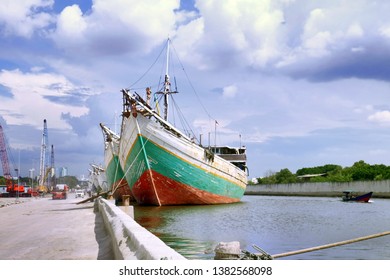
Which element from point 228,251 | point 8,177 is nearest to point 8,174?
point 8,177

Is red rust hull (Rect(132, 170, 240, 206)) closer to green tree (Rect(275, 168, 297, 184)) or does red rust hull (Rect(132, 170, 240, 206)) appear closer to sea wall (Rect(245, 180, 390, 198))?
sea wall (Rect(245, 180, 390, 198))

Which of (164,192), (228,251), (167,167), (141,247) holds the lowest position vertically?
(228,251)

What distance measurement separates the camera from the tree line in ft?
243

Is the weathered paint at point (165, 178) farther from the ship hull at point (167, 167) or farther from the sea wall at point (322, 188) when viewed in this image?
the sea wall at point (322, 188)

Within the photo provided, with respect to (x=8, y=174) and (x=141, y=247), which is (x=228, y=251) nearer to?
(x=141, y=247)

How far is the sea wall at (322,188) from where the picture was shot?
210ft

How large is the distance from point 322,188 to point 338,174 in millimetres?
11575

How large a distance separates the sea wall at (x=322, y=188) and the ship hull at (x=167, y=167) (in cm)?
3631

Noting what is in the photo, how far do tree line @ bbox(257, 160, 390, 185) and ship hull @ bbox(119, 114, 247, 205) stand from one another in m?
42.7

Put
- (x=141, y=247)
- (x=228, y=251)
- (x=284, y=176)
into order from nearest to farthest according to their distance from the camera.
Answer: (x=141, y=247)
(x=228, y=251)
(x=284, y=176)

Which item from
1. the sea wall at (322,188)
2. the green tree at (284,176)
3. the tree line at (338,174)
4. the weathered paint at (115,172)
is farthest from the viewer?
the green tree at (284,176)

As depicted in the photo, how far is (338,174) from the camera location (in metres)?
87.9

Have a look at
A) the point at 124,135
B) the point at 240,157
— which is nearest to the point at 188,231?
the point at 124,135

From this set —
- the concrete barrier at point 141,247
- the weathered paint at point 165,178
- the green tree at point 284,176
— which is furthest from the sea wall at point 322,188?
the concrete barrier at point 141,247
